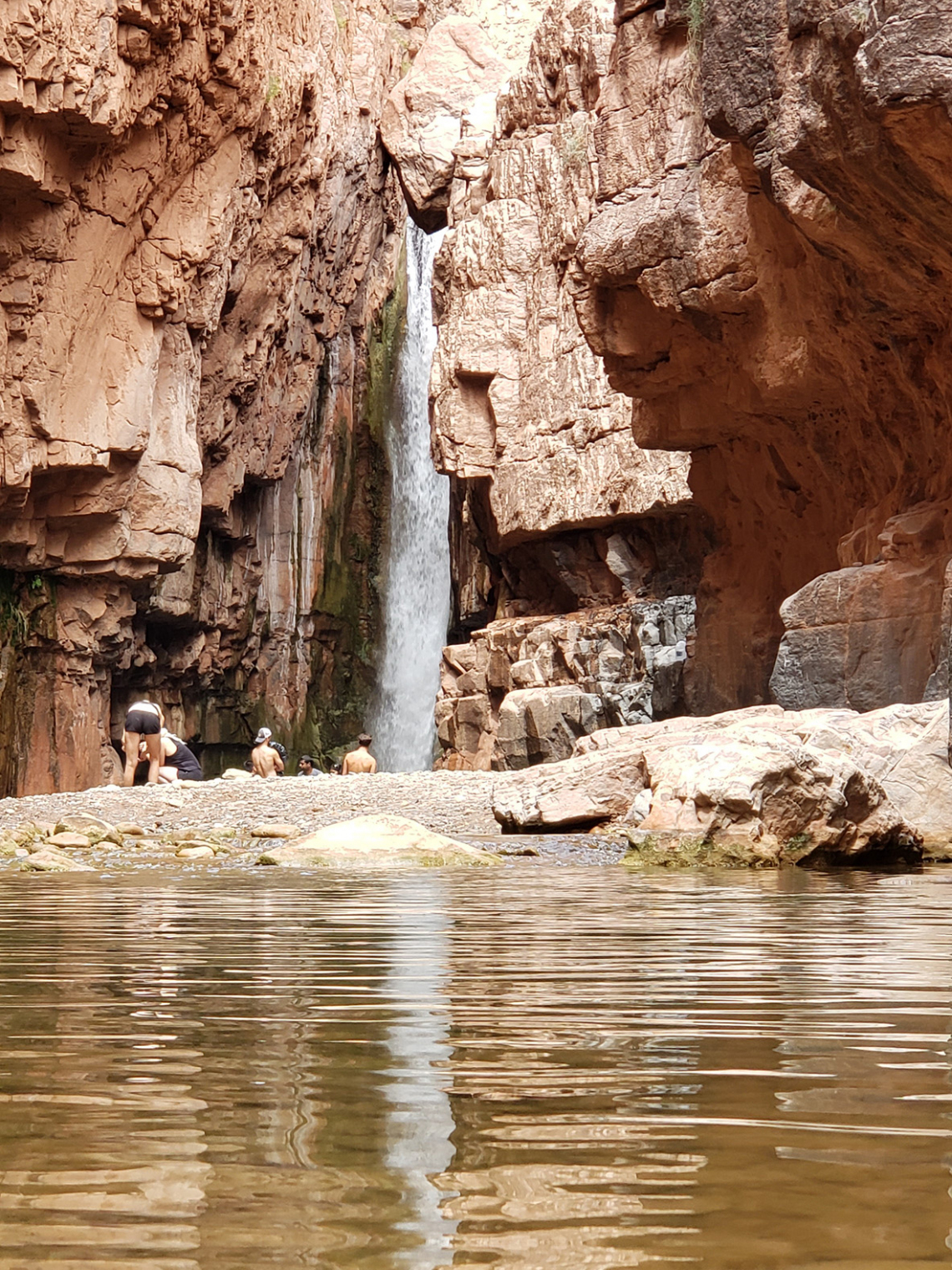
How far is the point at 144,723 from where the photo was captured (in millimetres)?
17609

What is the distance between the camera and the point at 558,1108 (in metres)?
1.76

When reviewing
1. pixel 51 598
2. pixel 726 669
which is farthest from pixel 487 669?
pixel 726 669

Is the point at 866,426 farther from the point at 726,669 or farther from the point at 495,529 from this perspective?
the point at 495,529

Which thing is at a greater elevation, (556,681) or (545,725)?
(556,681)

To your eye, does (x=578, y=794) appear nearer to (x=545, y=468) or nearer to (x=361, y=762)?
(x=361, y=762)

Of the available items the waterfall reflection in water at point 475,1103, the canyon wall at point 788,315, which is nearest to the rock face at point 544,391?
the canyon wall at point 788,315

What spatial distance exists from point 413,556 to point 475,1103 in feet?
120

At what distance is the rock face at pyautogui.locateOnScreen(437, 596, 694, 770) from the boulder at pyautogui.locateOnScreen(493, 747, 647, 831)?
13716mm

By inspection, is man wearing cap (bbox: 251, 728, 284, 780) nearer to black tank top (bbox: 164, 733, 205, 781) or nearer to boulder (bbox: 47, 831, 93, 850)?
black tank top (bbox: 164, 733, 205, 781)

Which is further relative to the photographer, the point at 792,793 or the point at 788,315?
the point at 788,315

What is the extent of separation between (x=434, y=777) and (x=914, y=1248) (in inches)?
604

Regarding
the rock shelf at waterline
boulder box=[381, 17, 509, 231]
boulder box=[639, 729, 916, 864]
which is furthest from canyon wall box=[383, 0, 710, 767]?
boulder box=[639, 729, 916, 864]

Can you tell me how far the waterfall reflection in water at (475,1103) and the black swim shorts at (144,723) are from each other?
45.0 ft

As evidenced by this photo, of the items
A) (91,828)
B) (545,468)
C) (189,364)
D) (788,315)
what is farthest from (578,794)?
(545,468)
